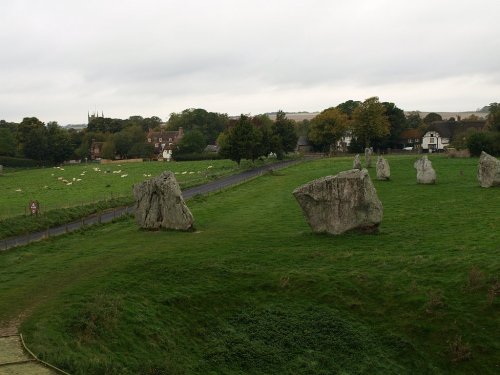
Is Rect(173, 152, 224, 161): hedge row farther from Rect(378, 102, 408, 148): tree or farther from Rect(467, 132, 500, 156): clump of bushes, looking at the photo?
Rect(467, 132, 500, 156): clump of bushes

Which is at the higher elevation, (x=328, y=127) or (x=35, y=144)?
(x=328, y=127)

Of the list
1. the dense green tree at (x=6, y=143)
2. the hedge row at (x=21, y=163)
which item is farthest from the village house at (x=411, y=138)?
the dense green tree at (x=6, y=143)

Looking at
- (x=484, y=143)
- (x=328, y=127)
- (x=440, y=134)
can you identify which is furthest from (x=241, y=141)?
(x=440, y=134)

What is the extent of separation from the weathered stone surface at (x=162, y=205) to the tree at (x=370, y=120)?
9341 cm

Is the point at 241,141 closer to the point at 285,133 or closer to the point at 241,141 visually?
the point at 241,141

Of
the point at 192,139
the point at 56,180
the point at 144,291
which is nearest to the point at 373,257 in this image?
the point at 144,291

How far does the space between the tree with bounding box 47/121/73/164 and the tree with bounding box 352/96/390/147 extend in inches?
2793

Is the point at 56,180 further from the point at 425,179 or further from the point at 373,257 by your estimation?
the point at 373,257

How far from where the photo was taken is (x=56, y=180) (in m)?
81.4

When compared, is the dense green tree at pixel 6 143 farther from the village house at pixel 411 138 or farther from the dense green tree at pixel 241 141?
the village house at pixel 411 138

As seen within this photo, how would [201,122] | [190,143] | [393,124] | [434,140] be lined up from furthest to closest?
1. [201,122]
2. [434,140]
3. [393,124]
4. [190,143]

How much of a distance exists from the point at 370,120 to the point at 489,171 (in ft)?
252

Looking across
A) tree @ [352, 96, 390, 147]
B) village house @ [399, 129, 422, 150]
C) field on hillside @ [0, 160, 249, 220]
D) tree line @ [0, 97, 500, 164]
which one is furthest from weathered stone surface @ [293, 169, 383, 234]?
village house @ [399, 129, 422, 150]

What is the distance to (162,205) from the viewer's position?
31.8 m
